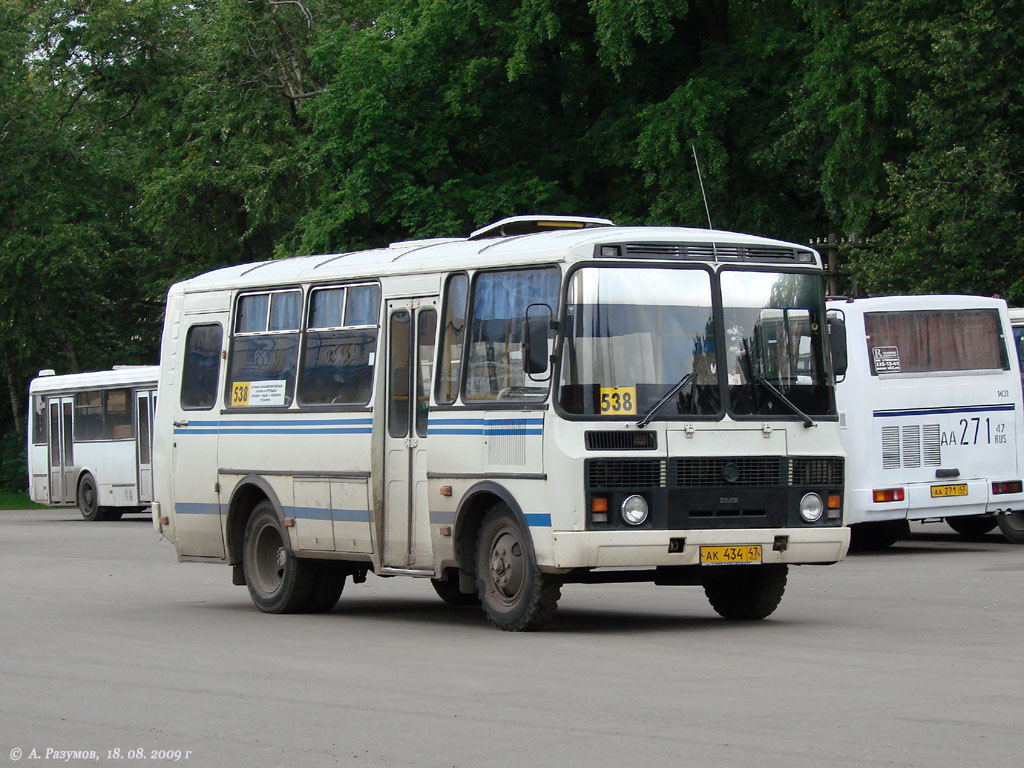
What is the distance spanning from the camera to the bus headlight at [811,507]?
14008mm

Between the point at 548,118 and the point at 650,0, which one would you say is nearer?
the point at 650,0

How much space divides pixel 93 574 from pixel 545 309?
1017 cm

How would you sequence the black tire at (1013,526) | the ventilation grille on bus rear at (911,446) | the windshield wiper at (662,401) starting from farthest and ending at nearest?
1. the black tire at (1013,526)
2. the ventilation grille on bus rear at (911,446)
3. the windshield wiper at (662,401)

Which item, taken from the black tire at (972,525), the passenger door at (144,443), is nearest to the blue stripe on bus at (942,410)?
the black tire at (972,525)

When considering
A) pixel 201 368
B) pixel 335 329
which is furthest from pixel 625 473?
pixel 201 368

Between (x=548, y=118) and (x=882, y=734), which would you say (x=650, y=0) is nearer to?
(x=548, y=118)

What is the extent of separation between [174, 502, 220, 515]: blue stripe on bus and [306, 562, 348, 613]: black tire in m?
1.26

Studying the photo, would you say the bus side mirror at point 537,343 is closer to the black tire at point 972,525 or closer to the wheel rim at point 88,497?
the black tire at point 972,525

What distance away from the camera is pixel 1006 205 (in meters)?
31.2

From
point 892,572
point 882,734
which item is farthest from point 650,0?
point 882,734

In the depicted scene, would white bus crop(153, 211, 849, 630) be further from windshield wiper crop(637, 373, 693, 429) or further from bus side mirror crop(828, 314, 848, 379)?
bus side mirror crop(828, 314, 848, 379)

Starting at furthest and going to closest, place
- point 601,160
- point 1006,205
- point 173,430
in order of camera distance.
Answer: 1. point 601,160
2. point 1006,205
3. point 173,430

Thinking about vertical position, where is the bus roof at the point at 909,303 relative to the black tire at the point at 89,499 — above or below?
above

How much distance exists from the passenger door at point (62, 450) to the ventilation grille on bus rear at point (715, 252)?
28.8 meters
